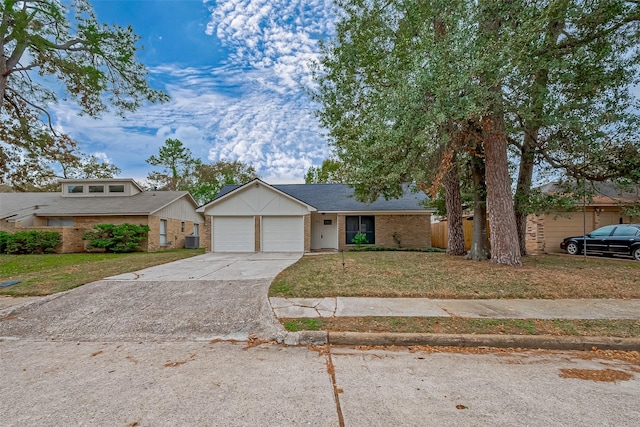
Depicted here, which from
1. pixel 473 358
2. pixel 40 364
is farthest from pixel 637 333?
pixel 40 364

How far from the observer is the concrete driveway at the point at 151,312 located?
4.55 m

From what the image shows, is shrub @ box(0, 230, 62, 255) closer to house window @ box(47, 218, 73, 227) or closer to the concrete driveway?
house window @ box(47, 218, 73, 227)

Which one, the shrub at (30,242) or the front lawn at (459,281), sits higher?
the shrub at (30,242)

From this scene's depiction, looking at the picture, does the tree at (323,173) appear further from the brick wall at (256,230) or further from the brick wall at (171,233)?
the brick wall at (256,230)

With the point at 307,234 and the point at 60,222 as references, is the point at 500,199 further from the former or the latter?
the point at 60,222

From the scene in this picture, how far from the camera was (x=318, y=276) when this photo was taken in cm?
800

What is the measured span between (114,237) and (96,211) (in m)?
2.82

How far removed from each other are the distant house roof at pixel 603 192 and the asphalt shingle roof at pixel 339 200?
6.22 meters

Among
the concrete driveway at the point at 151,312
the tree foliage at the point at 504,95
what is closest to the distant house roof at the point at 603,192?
the tree foliage at the point at 504,95

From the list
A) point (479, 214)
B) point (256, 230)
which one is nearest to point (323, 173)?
point (256, 230)

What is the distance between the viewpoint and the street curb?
12.9 feet

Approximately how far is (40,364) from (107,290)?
3.38 meters

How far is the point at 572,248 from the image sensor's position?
45.7 ft

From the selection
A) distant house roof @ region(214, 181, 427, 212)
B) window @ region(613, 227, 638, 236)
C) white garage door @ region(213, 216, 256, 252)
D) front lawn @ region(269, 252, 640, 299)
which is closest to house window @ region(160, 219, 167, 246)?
distant house roof @ region(214, 181, 427, 212)
